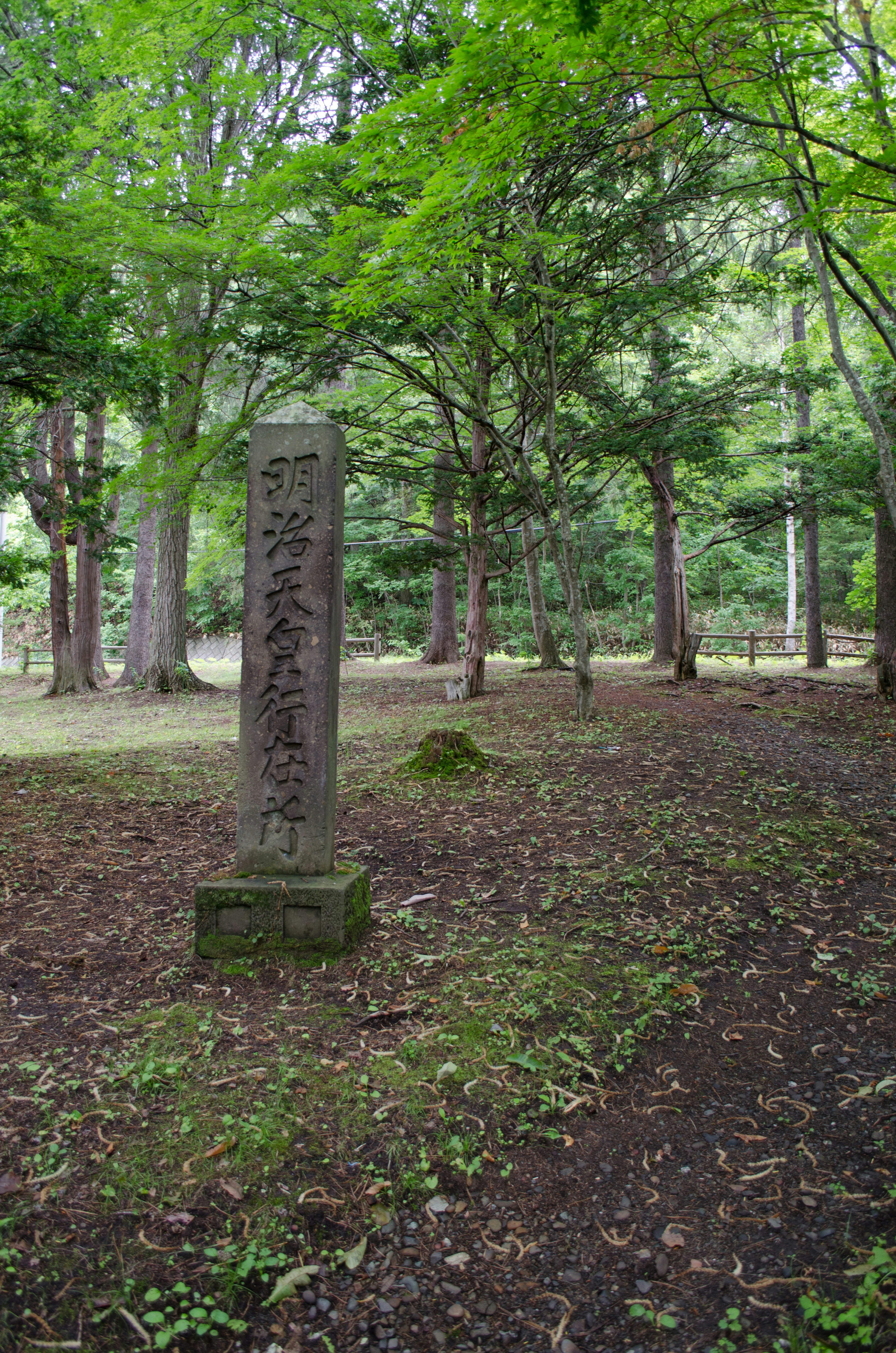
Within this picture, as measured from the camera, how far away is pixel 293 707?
13.2 ft

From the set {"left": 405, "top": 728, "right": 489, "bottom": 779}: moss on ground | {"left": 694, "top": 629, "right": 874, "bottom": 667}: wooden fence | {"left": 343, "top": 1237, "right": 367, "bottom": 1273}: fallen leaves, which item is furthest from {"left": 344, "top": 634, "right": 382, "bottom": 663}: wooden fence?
{"left": 343, "top": 1237, "right": 367, "bottom": 1273}: fallen leaves

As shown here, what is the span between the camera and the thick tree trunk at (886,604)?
413 inches

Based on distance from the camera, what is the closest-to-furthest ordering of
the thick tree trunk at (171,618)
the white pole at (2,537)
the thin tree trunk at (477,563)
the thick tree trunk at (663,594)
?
the thin tree trunk at (477,563) < the thick tree trunk at (171,618) < the thick tree trunk at (663,594) < the white pole at (2,537)

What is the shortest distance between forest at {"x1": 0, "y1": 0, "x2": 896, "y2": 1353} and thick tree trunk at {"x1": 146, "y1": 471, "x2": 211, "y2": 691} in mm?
88

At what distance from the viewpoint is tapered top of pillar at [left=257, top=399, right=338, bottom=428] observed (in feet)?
13.1

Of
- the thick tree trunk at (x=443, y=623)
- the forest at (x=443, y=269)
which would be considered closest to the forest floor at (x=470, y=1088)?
the forest at (x=443, y=269)

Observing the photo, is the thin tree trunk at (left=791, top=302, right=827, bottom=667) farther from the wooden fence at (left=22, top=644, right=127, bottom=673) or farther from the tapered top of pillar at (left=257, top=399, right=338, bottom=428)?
the wooden fence at (left=22, top=644, right=127, bottom=673)

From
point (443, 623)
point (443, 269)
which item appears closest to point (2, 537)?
point (443, 623)

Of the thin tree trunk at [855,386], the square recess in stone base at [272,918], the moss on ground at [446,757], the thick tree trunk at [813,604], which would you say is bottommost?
the square recess in stone base at [272,918]

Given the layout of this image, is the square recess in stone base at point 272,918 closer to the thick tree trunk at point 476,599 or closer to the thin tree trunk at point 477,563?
the thin tree trunk at point 477,563

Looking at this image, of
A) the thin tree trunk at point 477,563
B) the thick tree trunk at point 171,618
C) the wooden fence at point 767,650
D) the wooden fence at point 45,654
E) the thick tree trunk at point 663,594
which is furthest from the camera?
the wooden fence at point 45,654

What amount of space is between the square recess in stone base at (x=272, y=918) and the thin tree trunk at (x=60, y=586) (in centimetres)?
1124

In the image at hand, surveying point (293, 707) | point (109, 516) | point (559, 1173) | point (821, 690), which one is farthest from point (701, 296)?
point (559, 1173)

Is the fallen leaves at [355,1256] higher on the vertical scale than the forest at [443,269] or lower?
lower
